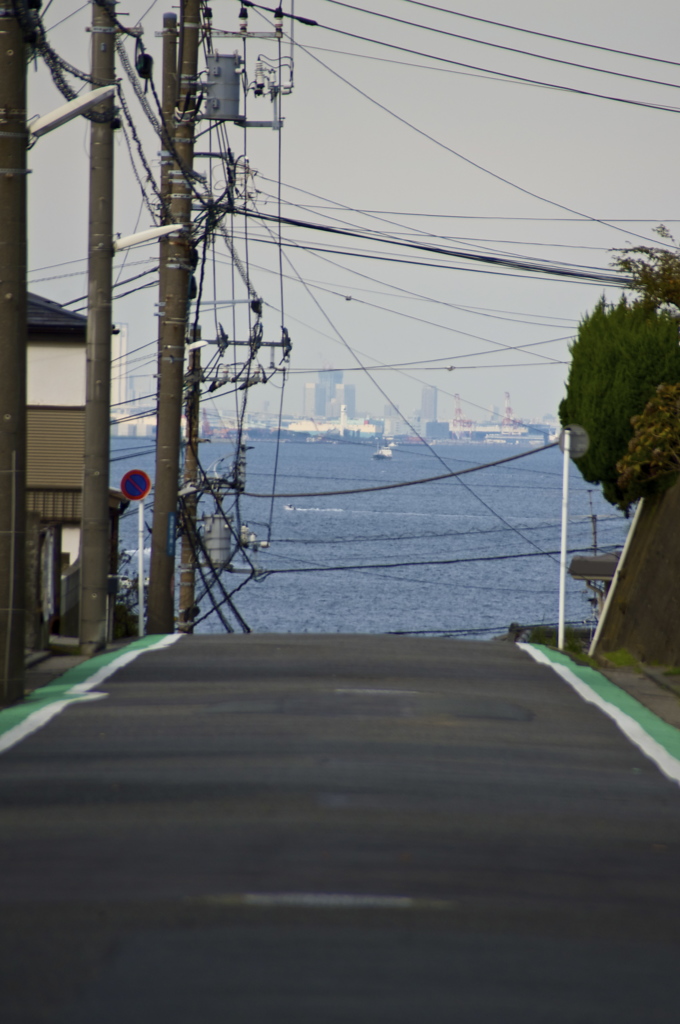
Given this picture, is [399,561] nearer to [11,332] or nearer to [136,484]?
[136,484]

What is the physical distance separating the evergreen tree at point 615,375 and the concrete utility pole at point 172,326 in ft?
21.9

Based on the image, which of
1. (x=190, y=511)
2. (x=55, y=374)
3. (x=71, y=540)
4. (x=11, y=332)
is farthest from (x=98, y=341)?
(x=190, y=511)

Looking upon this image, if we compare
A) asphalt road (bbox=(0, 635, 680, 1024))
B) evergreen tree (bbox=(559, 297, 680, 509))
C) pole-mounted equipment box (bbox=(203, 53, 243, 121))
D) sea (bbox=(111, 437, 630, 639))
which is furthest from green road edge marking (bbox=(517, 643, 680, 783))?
sea (bbox=(111, 437, 630, 639))

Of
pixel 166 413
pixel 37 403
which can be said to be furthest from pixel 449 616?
pixel 166 413

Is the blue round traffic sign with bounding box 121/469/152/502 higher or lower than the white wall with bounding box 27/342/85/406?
lower

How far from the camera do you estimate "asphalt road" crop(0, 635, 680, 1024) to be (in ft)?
14.0

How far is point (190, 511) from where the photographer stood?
32.2m

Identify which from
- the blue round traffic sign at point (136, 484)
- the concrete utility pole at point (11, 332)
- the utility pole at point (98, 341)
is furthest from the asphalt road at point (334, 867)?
the blue round traffic sign at point (136, 484)

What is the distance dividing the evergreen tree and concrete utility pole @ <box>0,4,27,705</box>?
1013cm

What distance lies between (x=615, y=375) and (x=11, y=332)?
10339 mm

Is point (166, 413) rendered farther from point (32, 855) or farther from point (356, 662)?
point (32, 855)

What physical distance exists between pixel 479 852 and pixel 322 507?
6130 inches

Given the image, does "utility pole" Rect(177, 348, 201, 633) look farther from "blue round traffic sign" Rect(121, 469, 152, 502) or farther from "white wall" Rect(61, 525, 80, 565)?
"blue round traffic sign" Rect(121, 469, 152, 502)

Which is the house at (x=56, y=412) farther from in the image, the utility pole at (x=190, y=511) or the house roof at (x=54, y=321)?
the utility pole at (x=190, y=511)
